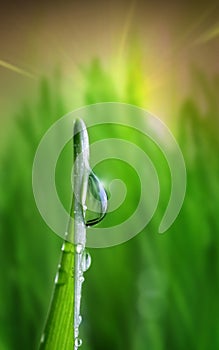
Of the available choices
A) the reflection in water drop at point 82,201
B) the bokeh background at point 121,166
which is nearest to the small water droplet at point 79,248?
the reflection in water drop at point 82,201

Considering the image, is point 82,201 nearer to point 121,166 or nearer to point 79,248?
point 79,248

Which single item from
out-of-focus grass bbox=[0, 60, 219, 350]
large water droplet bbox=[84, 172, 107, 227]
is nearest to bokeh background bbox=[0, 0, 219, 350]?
out-of-focus grass bbox=[0, 60, 219, 350]

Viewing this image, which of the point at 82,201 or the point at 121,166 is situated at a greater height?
the point at 121,166

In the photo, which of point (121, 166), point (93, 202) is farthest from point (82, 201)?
point (121, 166)

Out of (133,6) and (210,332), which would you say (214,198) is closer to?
(210,332)

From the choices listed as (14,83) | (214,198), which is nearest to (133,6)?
(14,83)

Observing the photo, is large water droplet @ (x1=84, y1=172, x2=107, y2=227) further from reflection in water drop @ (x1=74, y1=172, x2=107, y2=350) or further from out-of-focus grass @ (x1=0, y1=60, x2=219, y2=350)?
out-of-focus grass @ (x1=0, y1=60, x2=219, y2=350)

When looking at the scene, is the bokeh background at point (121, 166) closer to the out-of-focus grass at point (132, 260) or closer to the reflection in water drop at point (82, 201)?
the out-of-focus grass at point (132, 260)
